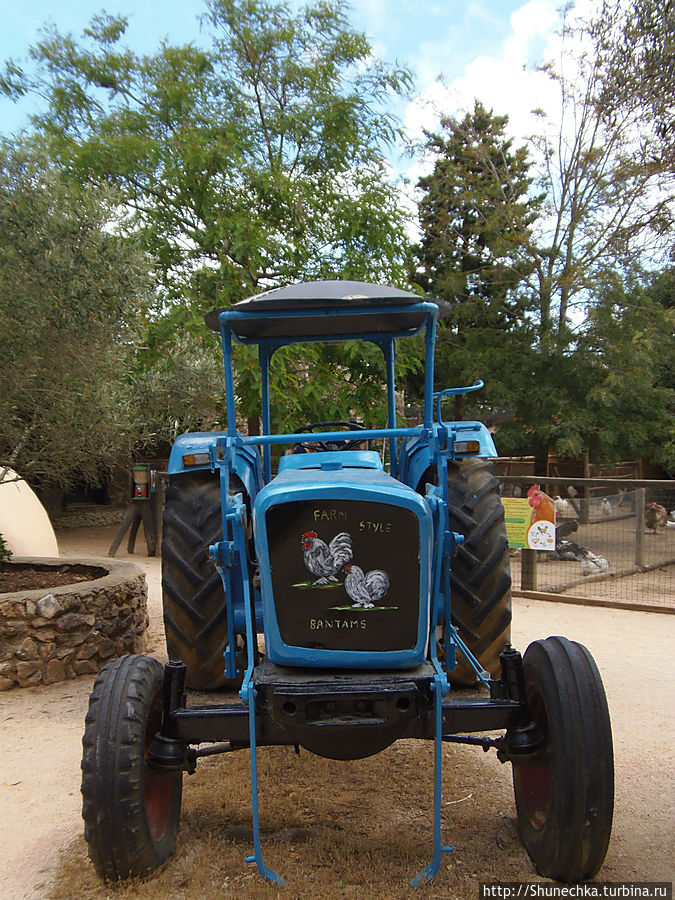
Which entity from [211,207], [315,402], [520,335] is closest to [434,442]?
[315,402]

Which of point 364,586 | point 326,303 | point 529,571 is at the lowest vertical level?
point 529,571

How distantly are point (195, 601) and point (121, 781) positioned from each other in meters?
1.10

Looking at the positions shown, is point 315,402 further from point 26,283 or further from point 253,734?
point 253,734

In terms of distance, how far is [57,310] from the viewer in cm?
531

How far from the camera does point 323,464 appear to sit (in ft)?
11.2

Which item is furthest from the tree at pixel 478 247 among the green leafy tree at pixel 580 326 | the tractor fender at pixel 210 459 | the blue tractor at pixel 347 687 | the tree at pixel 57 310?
the blue tractor at pixel 347 687

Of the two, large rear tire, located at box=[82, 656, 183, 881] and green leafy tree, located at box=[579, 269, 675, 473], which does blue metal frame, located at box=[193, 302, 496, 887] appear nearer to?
large rear tire, located at box=[82, 656, 183, 881]

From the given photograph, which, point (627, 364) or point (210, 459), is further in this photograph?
point (627, 364)

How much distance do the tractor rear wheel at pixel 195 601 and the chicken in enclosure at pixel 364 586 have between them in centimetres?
104

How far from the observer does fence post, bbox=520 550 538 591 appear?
343 inches

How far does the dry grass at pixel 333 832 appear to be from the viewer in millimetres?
2794

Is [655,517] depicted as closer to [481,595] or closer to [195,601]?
[481,595]

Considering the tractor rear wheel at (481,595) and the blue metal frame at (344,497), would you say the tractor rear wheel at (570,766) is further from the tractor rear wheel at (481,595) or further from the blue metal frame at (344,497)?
the tractor rear wheel at (481,595)

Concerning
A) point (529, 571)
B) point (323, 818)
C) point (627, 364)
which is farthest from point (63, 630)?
point (627, 364)
